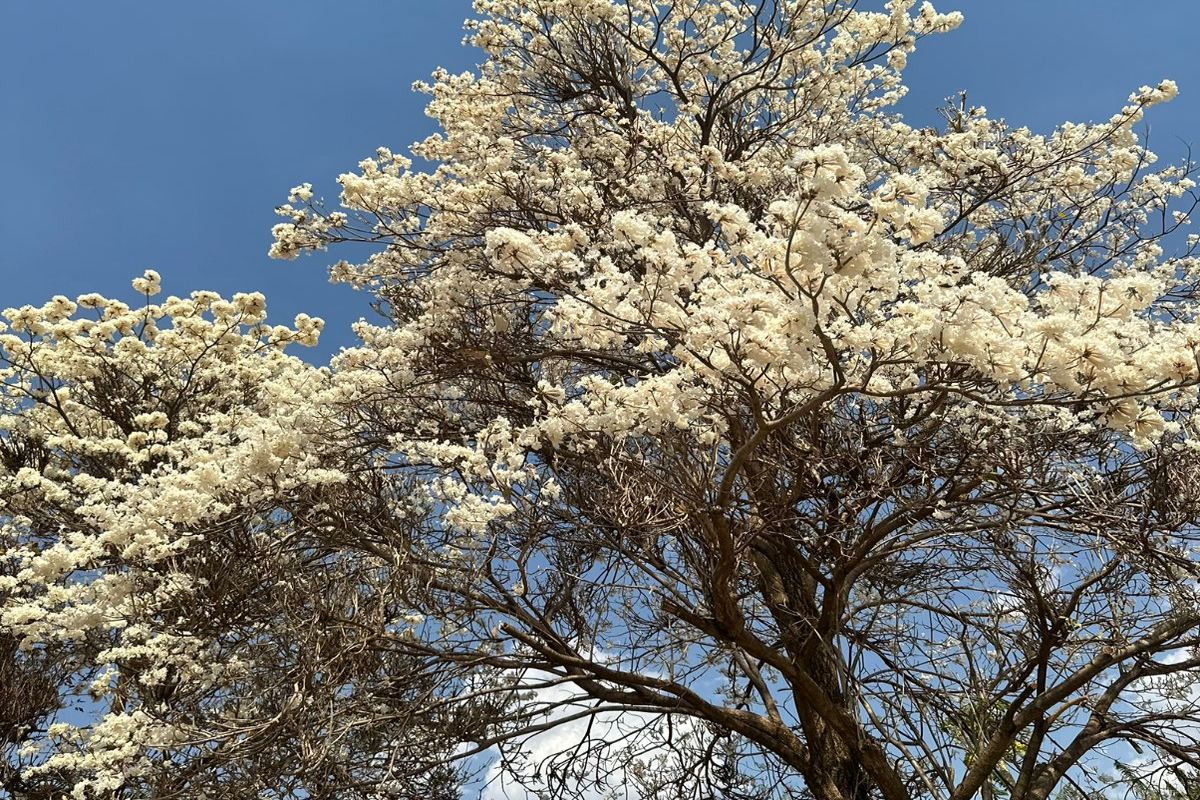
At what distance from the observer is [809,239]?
11.0ft

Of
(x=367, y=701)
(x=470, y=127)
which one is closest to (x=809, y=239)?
(x=367, y=701)

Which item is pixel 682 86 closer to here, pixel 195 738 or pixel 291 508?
pixel 291 508

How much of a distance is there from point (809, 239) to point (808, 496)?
2.39 m

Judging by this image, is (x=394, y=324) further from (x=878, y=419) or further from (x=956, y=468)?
(x=956, y=468)

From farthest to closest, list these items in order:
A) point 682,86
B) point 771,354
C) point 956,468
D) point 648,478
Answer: point 682,86 → point 956,468 → point 648,478 → point 771,354

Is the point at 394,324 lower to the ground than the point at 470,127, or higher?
lower

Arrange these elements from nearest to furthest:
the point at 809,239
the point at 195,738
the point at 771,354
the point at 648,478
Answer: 1. the point at 809,239
2. the point at 771,354
3. the point at 648,478
4. the point at 195,738

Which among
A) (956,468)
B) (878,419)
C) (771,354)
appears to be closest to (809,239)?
(771,354)

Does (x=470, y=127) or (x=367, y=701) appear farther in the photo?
(x=470, y=127)

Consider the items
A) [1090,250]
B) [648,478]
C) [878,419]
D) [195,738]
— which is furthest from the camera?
[1090,250]

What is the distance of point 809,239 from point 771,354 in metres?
0.63

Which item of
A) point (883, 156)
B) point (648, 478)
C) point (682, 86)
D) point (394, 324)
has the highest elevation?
point (682, 86)

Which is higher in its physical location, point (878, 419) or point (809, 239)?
point (878, 419)

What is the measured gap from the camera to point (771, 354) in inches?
Result: 152
